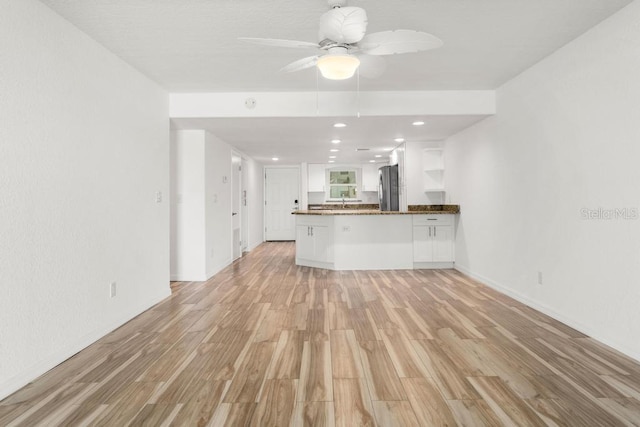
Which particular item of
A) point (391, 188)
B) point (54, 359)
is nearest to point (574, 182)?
point (391, 188)

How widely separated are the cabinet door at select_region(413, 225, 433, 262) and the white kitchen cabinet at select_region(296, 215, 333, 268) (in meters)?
1.37

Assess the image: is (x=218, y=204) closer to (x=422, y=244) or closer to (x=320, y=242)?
(x=320, y=242)

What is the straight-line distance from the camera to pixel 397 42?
189 centimetres

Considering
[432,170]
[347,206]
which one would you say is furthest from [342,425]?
[347,206]

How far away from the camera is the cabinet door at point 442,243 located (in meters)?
5.47

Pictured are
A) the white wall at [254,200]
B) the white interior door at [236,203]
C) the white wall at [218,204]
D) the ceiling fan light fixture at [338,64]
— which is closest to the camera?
the ceiling fan light fixture at [338,64]

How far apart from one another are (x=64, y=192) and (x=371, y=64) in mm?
2345

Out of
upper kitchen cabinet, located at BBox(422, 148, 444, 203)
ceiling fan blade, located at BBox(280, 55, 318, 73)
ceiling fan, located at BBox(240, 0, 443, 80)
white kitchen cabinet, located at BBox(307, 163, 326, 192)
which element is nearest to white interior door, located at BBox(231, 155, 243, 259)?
white kitchen cabinet, located at BBox(307, 163, 326, 192)

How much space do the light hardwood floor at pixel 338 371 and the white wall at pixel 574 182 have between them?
0.28 m

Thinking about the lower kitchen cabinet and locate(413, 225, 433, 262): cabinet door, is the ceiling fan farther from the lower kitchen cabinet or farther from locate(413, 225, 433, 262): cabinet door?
locate(413, 225, 433, 262): cabinet door

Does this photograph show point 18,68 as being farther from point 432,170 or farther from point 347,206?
point 347,206

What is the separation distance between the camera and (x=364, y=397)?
182 cm

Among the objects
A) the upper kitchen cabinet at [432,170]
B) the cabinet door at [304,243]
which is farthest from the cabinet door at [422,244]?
the cabinet door at [304,243]

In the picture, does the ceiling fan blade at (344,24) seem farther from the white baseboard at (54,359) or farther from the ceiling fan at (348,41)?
the white baseboard at (54,359)
